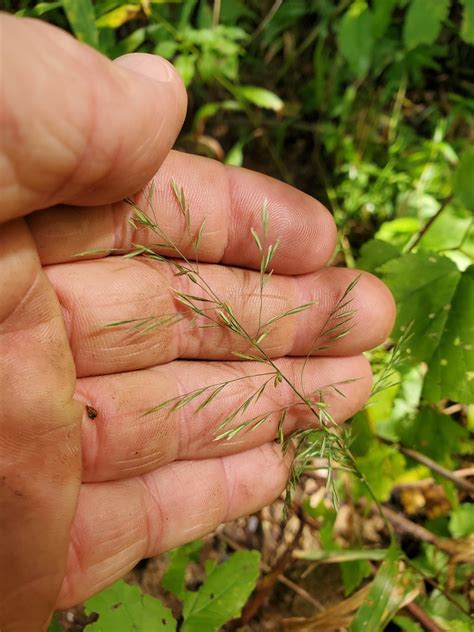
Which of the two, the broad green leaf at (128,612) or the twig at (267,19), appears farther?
the twig at (267,19)

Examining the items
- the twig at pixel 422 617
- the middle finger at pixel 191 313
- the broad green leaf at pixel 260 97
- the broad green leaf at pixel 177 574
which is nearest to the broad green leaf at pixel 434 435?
the middle finger at pixel 191 313

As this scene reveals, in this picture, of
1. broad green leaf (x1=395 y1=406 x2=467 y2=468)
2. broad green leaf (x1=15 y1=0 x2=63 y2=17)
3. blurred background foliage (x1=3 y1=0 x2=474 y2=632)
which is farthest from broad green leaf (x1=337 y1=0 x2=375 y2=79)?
broad green leaf (x1=395 y1=406 x2=467 y2=468)

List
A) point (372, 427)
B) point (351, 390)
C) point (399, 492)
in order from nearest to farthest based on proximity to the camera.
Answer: point (351, 390)
point (372, 427)
point (399, 492)

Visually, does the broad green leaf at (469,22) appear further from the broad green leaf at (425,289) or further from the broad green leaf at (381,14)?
the broad green leaf at (425,289)

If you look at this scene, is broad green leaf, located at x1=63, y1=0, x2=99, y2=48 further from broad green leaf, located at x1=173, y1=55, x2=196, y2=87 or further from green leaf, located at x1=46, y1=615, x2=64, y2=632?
green leaf, located at x1=46, y1=615, x2=64, y2=632

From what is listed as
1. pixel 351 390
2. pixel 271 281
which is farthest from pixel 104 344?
pixel 351 390

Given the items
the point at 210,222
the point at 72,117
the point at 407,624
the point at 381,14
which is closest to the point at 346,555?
the point at 407,624

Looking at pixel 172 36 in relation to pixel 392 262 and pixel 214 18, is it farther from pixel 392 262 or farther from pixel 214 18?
pixel 392 262
